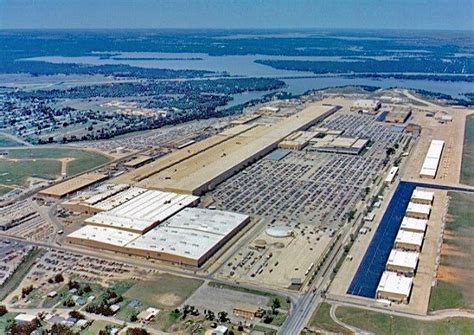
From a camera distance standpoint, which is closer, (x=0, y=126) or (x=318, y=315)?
(x=318, y=315)

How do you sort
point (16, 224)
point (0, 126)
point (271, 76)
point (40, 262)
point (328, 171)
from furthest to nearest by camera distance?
point (271, 76)
point (0, 126)
point (328, 171)
point (16, 224)
point (40, 262)

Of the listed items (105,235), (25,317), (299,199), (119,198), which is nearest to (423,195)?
(299,199)

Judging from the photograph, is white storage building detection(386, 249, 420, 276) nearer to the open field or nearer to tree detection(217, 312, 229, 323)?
the open field

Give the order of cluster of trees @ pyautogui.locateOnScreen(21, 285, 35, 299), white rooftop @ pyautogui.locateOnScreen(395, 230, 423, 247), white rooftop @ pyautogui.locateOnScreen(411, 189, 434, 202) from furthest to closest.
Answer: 1. white rooftop @ pyautogui.locateOnScreen(411, 189, 434, 202)
2. white rooftop @ pyautogui.locateOnScreen(395, 230, 423, 247)
3. cluster of trees @ pyautogui.locateOnScreen(21, 285, 35, 299)

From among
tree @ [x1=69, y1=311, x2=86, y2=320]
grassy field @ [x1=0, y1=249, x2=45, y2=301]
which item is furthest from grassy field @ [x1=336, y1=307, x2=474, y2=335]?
grassy field @ [x1=0, y1=249, x2=45, y2=301]

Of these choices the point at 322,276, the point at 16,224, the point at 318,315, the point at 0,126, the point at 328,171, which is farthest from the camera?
the point at 0,126

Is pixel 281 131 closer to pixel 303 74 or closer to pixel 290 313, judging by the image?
pixel 290 313

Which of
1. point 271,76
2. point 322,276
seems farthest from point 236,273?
point 271,76
